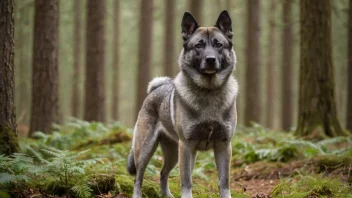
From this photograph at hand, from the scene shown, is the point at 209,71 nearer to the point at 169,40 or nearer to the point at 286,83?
the point at 169,40

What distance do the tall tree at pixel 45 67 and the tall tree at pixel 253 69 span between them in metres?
9.45

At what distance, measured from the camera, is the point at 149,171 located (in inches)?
310

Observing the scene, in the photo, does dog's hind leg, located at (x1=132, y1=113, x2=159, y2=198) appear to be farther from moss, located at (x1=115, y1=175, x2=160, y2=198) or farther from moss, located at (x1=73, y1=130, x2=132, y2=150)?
moss, located at (x1=73, y1=130, x2=132, y2=150)

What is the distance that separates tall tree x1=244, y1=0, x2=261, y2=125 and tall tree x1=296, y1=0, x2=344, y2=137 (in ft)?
26.3

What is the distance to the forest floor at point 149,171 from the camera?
17.3 feet

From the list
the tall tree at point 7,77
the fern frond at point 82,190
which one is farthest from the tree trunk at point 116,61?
the fern frond at point 82,190

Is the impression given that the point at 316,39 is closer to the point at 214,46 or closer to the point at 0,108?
the point at 214,46

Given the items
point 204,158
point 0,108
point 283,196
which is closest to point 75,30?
point 204,158

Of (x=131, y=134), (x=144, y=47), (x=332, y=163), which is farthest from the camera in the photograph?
(x=144, y=47)

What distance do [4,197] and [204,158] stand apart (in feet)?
21.1

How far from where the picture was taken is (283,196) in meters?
5.69

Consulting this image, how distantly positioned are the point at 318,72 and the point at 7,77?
728 centimetres

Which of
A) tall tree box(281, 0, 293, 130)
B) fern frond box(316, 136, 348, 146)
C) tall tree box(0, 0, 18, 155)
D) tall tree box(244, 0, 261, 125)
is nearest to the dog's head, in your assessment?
tall tree box(0, 0, 18, 155)

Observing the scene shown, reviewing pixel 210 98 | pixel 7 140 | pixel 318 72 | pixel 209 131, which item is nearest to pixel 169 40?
pixel 318 72
